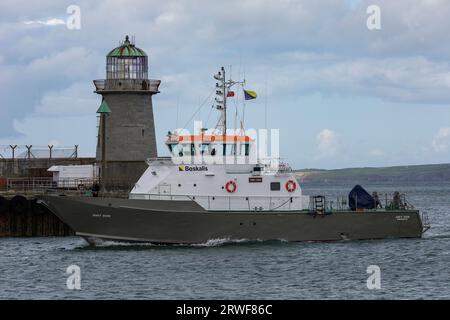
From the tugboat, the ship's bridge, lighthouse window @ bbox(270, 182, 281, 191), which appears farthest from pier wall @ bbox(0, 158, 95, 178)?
lighthouse window @ bbox(270, 182, 281, 191)

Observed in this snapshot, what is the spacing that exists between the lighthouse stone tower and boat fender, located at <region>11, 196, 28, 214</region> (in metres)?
7.13

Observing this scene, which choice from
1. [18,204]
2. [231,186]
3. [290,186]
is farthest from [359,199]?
[18,204]

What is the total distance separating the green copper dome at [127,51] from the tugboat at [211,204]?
52.7ft

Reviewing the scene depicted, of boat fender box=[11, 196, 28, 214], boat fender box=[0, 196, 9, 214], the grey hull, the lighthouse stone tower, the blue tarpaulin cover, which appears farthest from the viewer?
the lighthouse stone tower

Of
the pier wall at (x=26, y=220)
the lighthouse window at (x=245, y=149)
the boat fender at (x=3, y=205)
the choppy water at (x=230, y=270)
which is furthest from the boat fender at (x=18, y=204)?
the lighthouse window at (x=245, y=149)

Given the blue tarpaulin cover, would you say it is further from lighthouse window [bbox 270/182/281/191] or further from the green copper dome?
the green copper dome

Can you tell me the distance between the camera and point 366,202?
147 feet

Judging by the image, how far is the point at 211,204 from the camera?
137 feet

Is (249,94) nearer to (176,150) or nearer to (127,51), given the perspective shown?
(176,150)

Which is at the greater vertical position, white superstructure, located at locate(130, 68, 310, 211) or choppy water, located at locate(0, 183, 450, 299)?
white superstructure, located at locate(130, 68, 310, 211)

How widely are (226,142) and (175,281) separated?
32.6 feet

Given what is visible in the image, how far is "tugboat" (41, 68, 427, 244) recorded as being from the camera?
4091cm
